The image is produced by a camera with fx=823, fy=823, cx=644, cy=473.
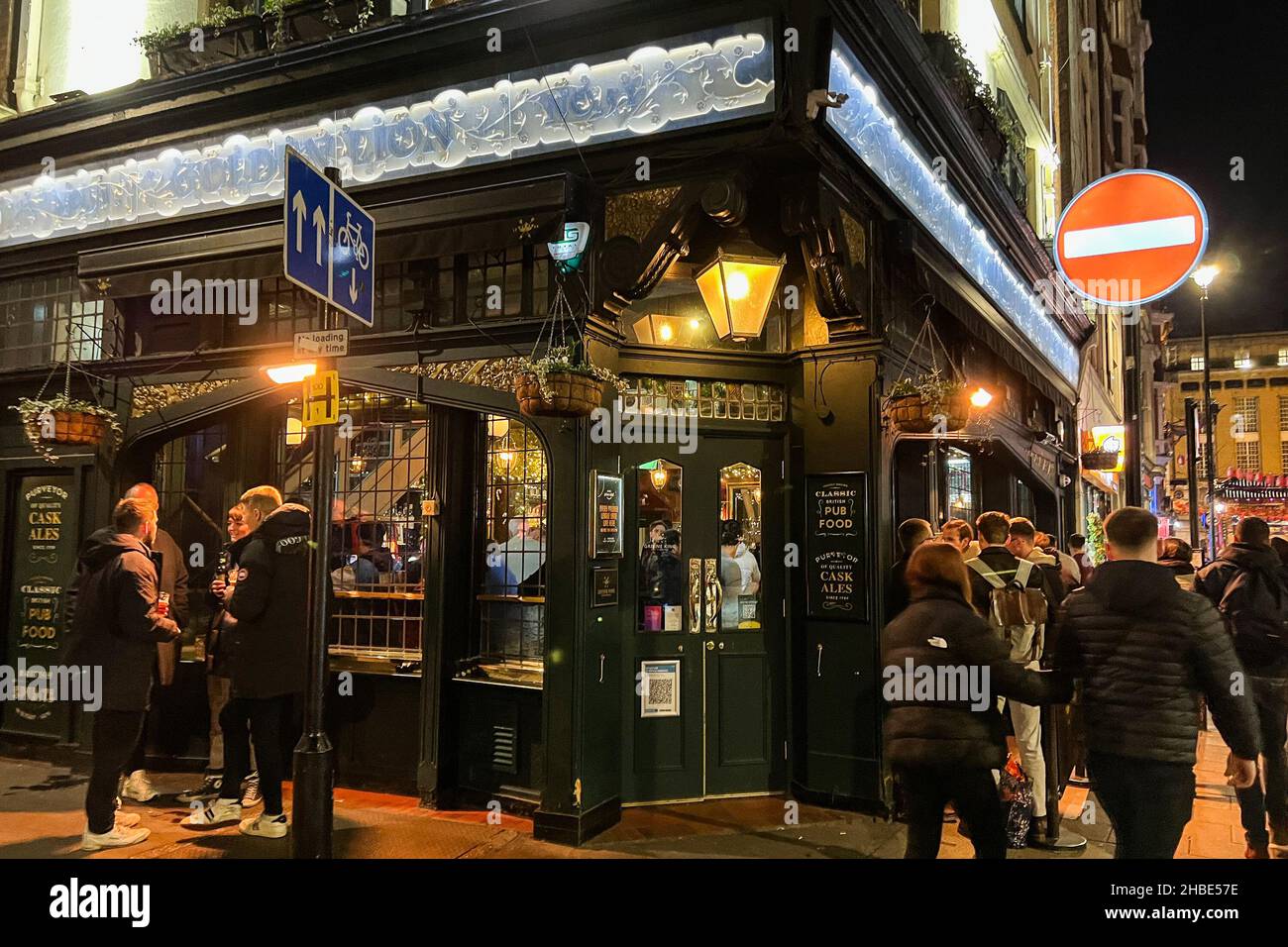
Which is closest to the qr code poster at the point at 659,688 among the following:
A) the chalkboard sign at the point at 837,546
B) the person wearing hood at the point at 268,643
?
the chalkboard sign at the point at 837,546

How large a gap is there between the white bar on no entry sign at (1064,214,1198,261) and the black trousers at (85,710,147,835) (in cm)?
825

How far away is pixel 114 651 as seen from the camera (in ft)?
18.4

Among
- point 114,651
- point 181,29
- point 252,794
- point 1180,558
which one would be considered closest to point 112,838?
point 252,794

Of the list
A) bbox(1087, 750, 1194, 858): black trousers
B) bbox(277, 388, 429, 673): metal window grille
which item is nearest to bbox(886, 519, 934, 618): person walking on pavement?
bbox(1087, 750, 1194, 858): black trousers

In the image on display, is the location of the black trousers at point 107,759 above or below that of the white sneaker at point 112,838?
above

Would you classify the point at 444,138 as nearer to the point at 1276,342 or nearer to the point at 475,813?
the point at 475,813

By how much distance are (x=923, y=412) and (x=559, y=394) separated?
3109 mm

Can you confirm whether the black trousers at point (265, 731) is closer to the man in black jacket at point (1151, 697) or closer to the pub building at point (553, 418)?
the pub building at point (553, 418)

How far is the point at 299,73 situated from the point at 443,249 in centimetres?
244

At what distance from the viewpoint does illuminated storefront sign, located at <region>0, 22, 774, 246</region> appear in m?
6.13

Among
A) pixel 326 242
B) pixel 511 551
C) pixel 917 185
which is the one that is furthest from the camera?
pixel 917 185

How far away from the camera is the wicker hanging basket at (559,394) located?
561 cm

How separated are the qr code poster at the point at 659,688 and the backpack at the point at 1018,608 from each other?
98.2 inches

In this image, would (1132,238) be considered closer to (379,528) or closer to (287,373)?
(379,528)
